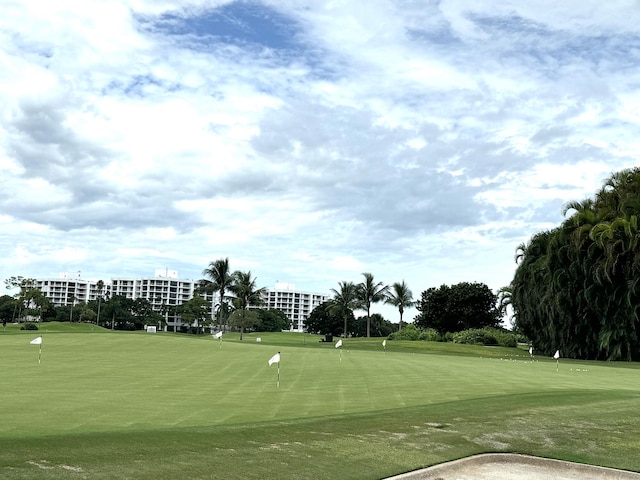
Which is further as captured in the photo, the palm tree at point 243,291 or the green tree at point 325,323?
the green tree at point 325,323

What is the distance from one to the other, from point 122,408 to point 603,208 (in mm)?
50777

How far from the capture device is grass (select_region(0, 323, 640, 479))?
915cm

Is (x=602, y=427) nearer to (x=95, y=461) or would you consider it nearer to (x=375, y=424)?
(x=375, y=424)

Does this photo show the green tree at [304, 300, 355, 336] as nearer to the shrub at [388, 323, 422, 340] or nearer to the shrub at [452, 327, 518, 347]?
the shrub at [388, 323, 422, 340]

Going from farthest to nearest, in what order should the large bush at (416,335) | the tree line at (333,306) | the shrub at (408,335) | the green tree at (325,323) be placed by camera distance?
the green tree at (325,323) < the tree line at (333,306) < the shrub at (408,335) < the large bush at (416,335)

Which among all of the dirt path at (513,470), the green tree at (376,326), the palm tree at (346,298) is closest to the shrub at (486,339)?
the palm tree at (346,298)

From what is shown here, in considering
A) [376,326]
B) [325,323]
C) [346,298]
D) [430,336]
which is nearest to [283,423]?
[430,336]

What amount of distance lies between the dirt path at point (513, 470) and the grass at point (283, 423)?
0.32m

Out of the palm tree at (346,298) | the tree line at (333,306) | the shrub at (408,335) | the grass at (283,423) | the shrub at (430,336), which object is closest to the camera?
the grass at (283,423)

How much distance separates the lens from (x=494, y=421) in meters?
14.3

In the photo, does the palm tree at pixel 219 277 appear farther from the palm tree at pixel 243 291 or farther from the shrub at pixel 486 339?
the shrub at pixel 486 339

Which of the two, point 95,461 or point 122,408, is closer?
point 95,461

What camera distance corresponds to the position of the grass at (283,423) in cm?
915

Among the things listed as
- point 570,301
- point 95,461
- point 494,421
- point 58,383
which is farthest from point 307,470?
point 570,301
